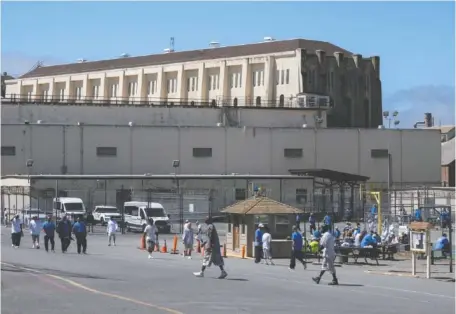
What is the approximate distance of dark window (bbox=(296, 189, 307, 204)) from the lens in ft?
226

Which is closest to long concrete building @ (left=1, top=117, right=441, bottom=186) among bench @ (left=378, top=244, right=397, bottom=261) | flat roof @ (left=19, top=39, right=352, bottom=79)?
flat roof @ (left=19, top=39, right=352, bottom=79)

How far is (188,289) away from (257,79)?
247ft

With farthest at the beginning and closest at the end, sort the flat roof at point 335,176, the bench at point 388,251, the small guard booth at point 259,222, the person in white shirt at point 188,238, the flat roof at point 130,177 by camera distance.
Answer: the flat roof at point 335,176
the flat roof at point 130,177
the bench at point 388,251
the small guard booth at point 259,222
the person in white shirt at point 188,238

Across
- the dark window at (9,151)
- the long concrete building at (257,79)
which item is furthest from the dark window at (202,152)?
the dark window at (9,151)

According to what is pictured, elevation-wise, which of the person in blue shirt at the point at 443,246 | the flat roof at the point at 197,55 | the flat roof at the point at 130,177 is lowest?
the person in blue shirt at the point at 443,246

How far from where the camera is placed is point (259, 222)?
36.3m

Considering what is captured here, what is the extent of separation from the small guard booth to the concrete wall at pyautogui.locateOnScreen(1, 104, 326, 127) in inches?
1629

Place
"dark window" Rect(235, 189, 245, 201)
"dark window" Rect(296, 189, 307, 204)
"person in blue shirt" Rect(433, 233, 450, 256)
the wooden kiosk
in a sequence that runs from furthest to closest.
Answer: "dark window" Rect(296, 189, 307, 204) → "dark window" Rect(235, 189, 245, 201) → "person in blue shirt" Rect(433, 233, 450, 256) → the wooden kiosk

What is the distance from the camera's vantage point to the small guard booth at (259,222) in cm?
3612

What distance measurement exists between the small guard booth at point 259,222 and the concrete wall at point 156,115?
136 ft

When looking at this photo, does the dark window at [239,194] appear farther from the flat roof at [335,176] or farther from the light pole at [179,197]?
the flat roof at [335,176]

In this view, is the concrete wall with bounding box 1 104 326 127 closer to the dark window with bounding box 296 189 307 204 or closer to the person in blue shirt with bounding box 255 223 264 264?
the dark window with bounding box 296 189 307 204

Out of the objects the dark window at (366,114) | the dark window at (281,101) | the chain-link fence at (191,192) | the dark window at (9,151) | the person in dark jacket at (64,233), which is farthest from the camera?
the dark window at (366,114)

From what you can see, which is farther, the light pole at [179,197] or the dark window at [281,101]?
the dark window at [281,101]
